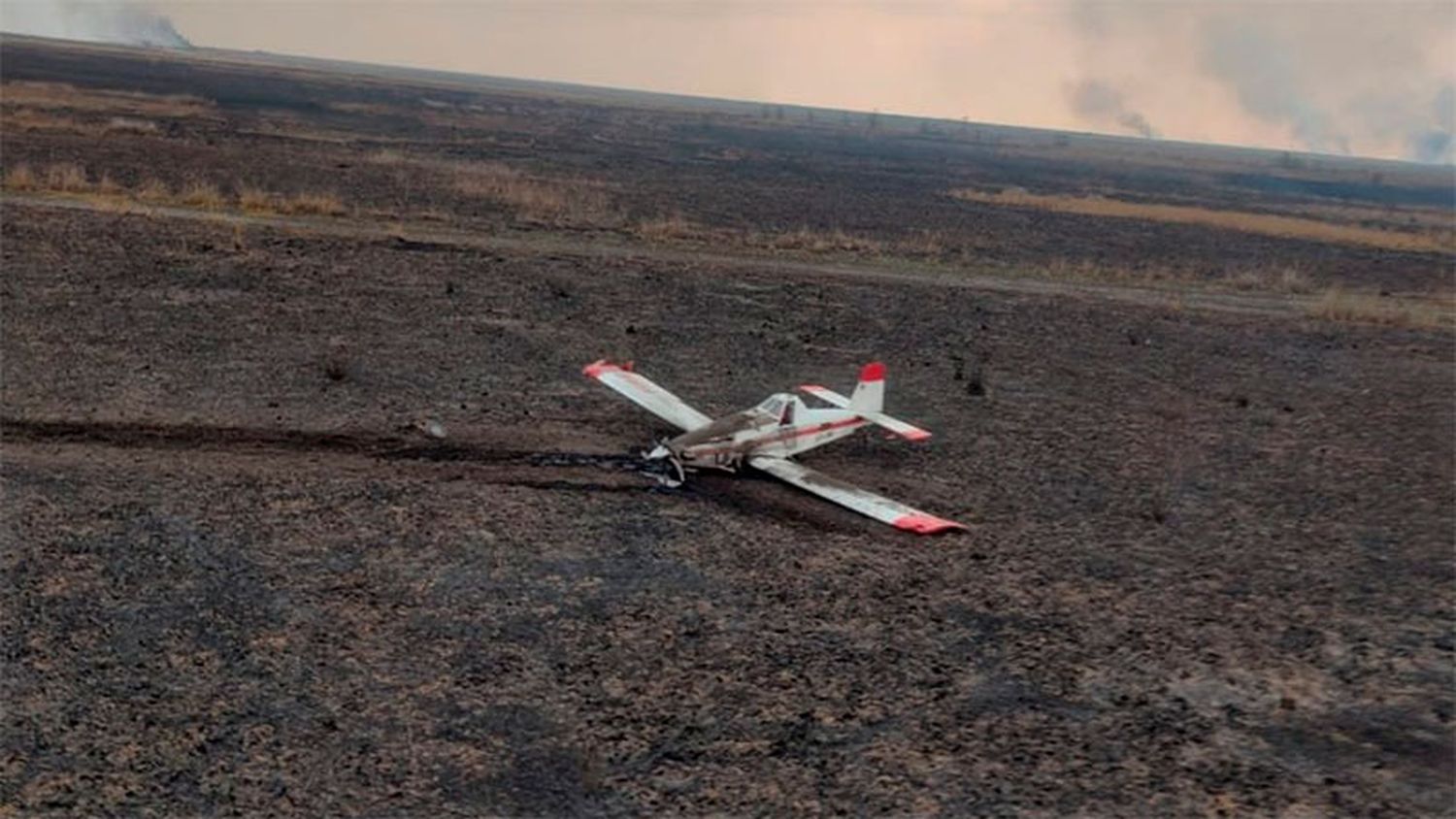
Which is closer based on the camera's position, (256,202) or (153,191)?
(256,202)

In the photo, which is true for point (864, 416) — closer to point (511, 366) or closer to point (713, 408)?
point (713, 408)

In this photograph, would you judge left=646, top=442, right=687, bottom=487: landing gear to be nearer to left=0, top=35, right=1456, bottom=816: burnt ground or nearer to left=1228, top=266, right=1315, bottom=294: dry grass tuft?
left=0, top=35, right=1456, bottom=816: burnt ground

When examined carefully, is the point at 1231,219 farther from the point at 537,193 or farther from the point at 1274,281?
the point at 537,193

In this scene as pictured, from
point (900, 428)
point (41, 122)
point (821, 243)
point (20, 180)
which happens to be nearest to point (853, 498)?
point (900, 428)

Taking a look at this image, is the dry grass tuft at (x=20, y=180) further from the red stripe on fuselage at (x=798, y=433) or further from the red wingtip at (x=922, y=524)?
the red wingtip at (x=922, y=524)

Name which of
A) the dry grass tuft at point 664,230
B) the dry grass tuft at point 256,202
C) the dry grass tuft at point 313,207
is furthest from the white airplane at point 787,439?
the dry grass tuft at point 256,202

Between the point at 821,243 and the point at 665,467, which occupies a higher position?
the point at 821,243

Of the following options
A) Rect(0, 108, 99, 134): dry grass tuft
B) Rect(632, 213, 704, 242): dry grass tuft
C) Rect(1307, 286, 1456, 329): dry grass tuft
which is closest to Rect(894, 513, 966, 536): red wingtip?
Rect(1307, 286, 1456, 329): dry grass tuft
